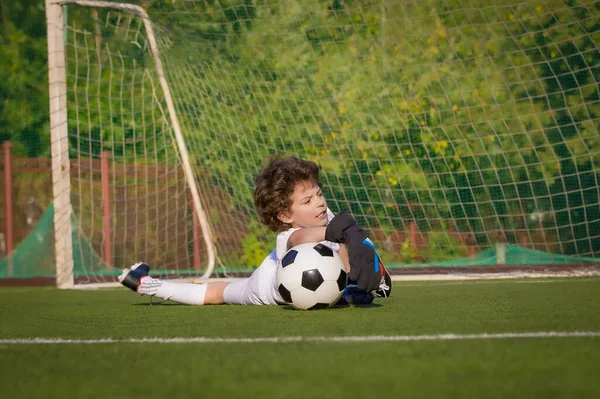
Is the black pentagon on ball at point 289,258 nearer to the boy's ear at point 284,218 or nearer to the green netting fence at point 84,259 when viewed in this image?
the boy's ear at point 284,218

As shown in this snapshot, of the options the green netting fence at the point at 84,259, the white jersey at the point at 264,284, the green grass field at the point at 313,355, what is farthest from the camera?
the green netting fence at the point at 84,259

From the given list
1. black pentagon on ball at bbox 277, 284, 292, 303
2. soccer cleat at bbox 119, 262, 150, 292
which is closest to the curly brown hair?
black pentagon on ball at bbox 277, 284, 292, 303

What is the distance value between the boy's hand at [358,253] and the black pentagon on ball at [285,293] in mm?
435

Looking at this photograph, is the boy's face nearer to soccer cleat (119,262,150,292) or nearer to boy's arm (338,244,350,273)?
boy's arm (338,244,350,273)

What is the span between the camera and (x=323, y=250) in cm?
473

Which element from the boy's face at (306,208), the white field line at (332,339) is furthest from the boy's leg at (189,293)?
the white field line at (332,339)

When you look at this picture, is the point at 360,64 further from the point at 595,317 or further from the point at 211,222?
the point at 595,317

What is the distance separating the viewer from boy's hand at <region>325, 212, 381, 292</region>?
436 centimetres

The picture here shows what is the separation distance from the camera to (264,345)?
3.21 meters

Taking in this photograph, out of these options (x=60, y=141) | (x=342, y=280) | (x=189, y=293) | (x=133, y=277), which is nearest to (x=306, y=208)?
(x=342, y=280)

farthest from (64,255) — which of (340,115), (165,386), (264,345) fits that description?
(165,386)

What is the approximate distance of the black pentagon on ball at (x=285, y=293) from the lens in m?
4.73

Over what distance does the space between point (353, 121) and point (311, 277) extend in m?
5.29

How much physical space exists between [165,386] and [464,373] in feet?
2.63
